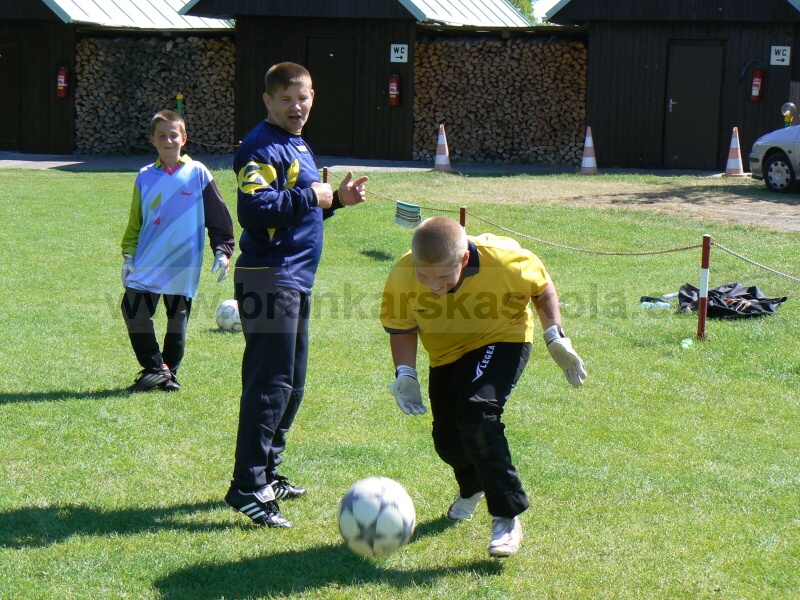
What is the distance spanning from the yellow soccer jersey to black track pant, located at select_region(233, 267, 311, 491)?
50cm

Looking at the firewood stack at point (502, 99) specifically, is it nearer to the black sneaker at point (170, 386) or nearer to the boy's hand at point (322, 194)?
the black sneaker at point (170, 386)

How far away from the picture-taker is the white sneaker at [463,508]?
4.80 m

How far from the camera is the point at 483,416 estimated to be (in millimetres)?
4285

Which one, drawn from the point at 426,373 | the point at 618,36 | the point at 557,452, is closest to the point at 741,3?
the point at 618,36

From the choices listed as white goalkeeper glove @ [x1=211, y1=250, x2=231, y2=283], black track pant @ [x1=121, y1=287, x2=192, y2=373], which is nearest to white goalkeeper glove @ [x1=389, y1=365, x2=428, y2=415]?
white goalkeeper glove @ [x1=211, y1=250, x2=231, y2=283]

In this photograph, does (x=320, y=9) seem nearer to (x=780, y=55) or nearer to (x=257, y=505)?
(x=780, y=55)

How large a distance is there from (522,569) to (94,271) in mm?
8943

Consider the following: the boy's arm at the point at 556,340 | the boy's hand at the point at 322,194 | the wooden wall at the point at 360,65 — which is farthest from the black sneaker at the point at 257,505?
the wooden wall at the point at 360,65

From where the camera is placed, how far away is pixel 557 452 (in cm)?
586

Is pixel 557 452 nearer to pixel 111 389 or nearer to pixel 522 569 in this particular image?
pixel 522 569

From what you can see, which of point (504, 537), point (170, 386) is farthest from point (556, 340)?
point (170, 386)

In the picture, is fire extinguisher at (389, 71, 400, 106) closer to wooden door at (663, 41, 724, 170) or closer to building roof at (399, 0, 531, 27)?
building roof at (399, 0, 531, 27)

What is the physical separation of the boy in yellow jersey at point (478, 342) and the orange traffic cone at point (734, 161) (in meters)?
17.1

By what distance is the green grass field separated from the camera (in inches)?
168
